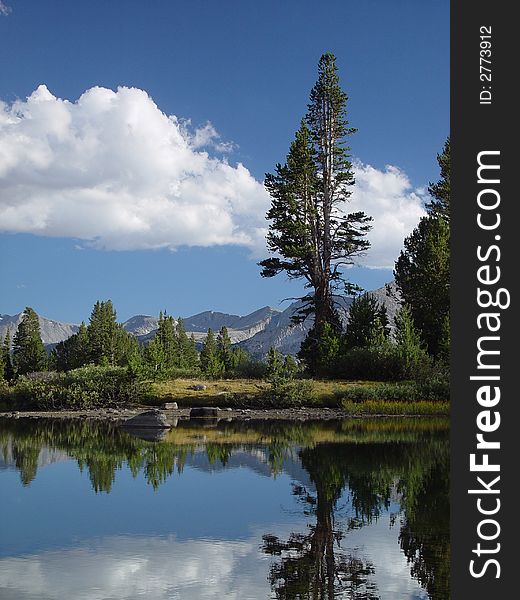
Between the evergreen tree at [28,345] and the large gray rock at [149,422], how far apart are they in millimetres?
46882

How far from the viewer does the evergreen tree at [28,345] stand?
2675 inches

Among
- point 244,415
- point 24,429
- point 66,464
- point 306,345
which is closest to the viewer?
point 66,464

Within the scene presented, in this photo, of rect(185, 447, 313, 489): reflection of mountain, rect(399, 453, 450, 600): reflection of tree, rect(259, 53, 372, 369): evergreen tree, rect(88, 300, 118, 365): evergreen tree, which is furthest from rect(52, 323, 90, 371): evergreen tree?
rect(399, 453, 450, 600): reflection of tree

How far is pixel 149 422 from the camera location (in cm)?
2327

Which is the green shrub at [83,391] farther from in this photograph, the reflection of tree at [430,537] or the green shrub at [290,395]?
the reflection of tree at [430,537]

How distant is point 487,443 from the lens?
5.47 meters

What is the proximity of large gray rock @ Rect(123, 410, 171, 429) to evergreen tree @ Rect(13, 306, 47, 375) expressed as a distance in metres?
46.9

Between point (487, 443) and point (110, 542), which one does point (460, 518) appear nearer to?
point (487, 443)

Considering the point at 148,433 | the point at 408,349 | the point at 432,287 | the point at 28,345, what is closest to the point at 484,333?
the point at 148,433

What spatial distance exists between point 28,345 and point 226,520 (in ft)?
205

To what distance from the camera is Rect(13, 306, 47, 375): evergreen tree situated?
6794cm

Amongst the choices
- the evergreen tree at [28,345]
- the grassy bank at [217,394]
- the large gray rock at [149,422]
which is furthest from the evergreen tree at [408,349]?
the evergreen tree at [28,345]

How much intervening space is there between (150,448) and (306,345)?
65.8 ft

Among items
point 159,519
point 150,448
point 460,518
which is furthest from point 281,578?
point 150,448
